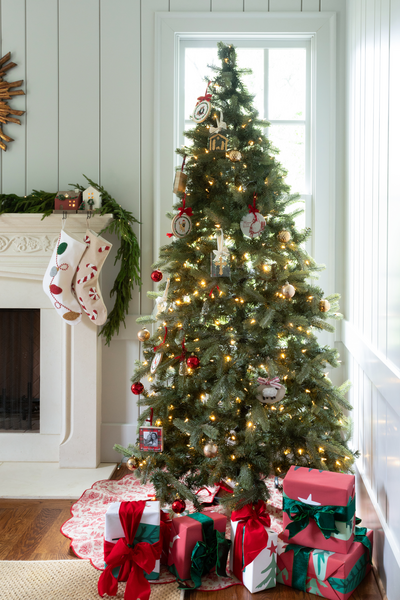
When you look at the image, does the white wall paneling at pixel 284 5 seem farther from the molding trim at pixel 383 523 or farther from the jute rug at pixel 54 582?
the jute rug at pixel 54 582

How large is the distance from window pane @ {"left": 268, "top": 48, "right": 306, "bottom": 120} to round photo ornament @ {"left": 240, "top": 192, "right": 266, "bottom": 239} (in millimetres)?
1008

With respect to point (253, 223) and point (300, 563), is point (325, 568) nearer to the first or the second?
point (300, 563)

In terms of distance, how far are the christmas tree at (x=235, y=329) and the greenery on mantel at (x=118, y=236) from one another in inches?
20.6

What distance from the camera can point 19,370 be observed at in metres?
2.65

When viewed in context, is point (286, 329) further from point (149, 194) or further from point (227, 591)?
point (149, 194)

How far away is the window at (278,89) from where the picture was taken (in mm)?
2549

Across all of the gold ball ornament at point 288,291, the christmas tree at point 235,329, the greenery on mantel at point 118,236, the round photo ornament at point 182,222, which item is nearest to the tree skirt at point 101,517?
the christmas tree at point 235,329

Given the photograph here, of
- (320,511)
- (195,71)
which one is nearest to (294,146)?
(195,71)

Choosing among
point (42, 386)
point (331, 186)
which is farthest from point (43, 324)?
point (331, 186)

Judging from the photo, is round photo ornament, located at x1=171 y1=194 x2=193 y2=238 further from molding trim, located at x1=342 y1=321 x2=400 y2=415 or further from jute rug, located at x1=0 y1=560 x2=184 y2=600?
jute rug, located at x1=0 y1=560 x2=184 y2=600

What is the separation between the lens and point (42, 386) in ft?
8.53

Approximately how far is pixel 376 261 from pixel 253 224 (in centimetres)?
48

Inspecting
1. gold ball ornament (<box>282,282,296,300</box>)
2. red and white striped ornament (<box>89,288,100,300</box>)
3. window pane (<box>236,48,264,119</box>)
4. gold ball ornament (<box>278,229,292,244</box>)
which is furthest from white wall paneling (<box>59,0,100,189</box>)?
gold ball ornament (<box>282,282,296,300</box>)

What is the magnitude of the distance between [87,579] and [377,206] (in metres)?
1.64
